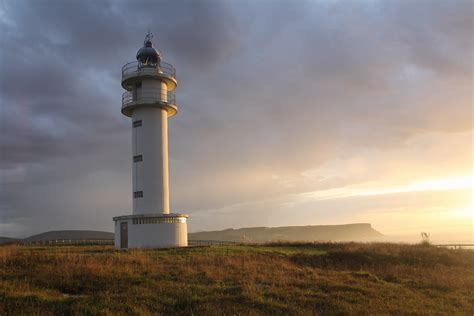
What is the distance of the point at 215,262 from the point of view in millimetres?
17828

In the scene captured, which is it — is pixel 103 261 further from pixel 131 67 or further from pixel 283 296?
pixel 131 67

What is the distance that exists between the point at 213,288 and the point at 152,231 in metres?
15.3

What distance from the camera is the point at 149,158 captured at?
2812cm

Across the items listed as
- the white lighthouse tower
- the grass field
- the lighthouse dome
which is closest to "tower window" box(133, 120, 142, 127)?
the white lighthouse tower

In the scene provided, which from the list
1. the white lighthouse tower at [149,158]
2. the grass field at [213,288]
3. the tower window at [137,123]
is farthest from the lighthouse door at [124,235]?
the grass field at [213,288]

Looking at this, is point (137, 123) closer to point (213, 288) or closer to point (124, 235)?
point (124, 235)

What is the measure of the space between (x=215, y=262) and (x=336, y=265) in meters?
6.83

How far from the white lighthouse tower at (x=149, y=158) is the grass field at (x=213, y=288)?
8276 millimetres

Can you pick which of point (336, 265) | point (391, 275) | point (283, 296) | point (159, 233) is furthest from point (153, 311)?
point (159, 233)

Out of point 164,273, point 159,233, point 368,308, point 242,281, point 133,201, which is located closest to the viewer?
point 368,308

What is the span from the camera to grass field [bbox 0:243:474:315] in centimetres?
→ 966

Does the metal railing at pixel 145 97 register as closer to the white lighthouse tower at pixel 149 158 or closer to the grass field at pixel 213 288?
the white lighthouse tower at pixel 149 158

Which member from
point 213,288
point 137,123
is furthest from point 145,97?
point 213,288

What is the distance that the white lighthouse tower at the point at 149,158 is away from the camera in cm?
2653
